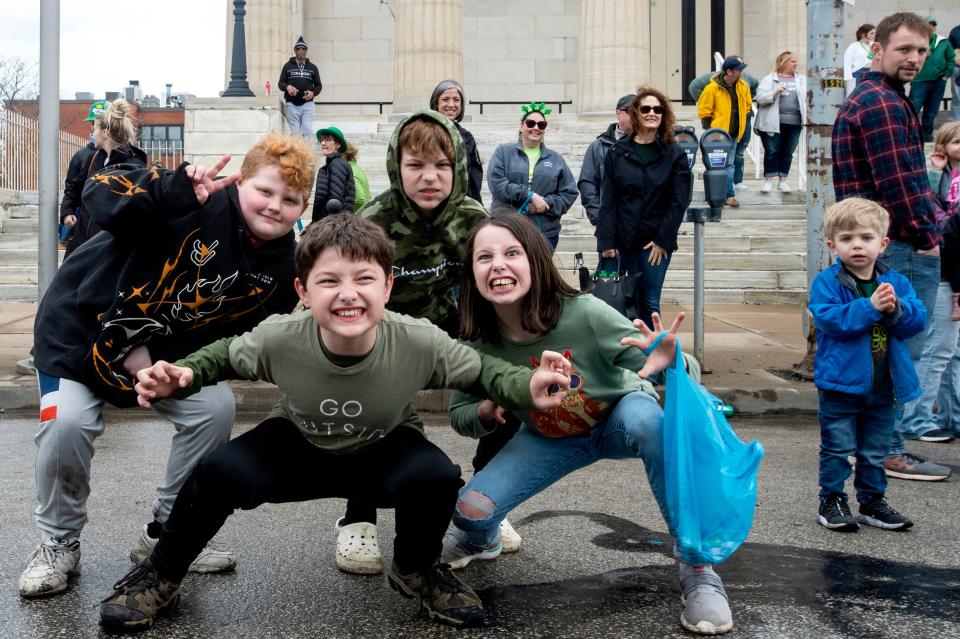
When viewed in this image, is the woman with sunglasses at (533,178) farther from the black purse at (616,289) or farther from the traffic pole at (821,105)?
the traffic pole at (821,105)

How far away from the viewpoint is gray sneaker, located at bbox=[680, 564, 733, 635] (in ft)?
10.7

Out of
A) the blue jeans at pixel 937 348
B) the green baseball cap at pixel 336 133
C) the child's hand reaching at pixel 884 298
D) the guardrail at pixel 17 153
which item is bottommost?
the blue jeans at pixel 937 348

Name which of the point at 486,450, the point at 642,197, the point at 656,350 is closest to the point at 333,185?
the point at 642,197

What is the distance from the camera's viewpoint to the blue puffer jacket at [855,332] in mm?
4477

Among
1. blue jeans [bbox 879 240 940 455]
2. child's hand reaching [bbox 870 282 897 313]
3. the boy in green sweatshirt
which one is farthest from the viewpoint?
blue jeans [bbox 879 240 940 455]

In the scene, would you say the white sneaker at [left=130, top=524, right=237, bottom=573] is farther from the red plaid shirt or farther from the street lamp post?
the street lamp post

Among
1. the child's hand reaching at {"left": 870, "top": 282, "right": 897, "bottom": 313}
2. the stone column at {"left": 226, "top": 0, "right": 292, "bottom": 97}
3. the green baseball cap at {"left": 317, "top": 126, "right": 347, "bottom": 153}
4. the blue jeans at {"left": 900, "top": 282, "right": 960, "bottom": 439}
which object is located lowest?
the blue jeans at {"left": 900, "top": 282, "right": 960, "bottom": 439}

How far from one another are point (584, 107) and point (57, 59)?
44.5 ft

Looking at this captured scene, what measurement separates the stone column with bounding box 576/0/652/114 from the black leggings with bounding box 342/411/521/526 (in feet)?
53.7

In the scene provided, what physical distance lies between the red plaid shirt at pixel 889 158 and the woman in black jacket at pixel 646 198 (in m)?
2.30

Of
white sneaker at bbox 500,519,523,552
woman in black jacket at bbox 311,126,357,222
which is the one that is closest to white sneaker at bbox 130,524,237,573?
white sneaker at bbox 500,519,523,552

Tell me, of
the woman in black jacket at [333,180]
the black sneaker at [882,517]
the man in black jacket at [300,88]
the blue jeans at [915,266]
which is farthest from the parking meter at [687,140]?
the man in black jacket at [300,88]

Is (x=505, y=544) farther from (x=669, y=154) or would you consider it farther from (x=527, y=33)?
(x=527, y=33)

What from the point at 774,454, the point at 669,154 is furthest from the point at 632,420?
the point at 669,154
